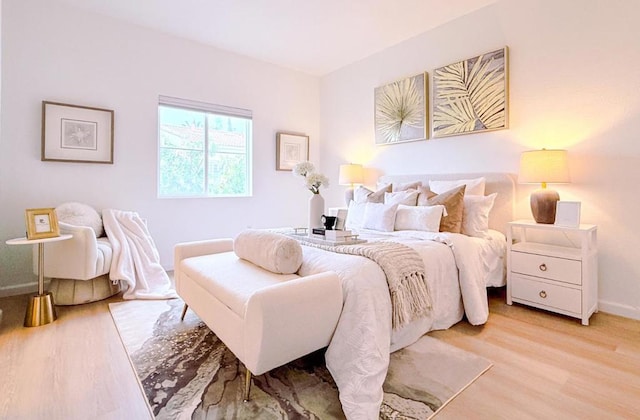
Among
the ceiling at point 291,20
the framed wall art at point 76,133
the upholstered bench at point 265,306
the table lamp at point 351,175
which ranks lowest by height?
the upholstered bench at point 265,306

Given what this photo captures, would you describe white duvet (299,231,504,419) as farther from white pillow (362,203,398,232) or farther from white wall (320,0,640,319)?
white wall (320,0,640,319)

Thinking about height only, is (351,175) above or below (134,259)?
above

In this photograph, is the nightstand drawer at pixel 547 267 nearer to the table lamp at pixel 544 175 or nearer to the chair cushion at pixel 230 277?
the table lamp at pixel 544 175

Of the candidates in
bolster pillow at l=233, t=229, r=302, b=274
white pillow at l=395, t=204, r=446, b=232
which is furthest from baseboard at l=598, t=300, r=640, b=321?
bolster pillow at l=233, t=229, r=302, b=274

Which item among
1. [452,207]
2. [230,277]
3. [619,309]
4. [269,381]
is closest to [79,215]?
[230,277]

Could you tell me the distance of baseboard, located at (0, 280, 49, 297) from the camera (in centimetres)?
279

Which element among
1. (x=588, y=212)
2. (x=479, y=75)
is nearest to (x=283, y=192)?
(x=479, y=75)

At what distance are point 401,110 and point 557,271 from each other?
2.31 metres

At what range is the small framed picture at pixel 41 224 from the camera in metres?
2.24

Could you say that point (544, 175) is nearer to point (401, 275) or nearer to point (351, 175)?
point (401, 275)

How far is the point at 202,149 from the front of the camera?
394 centimetres

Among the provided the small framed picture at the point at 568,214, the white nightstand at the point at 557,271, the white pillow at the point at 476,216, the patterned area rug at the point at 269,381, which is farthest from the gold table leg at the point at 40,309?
the small framed picture at the point at 568,214

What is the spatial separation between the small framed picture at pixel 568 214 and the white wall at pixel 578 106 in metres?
0.34

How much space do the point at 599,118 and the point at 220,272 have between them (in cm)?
300
